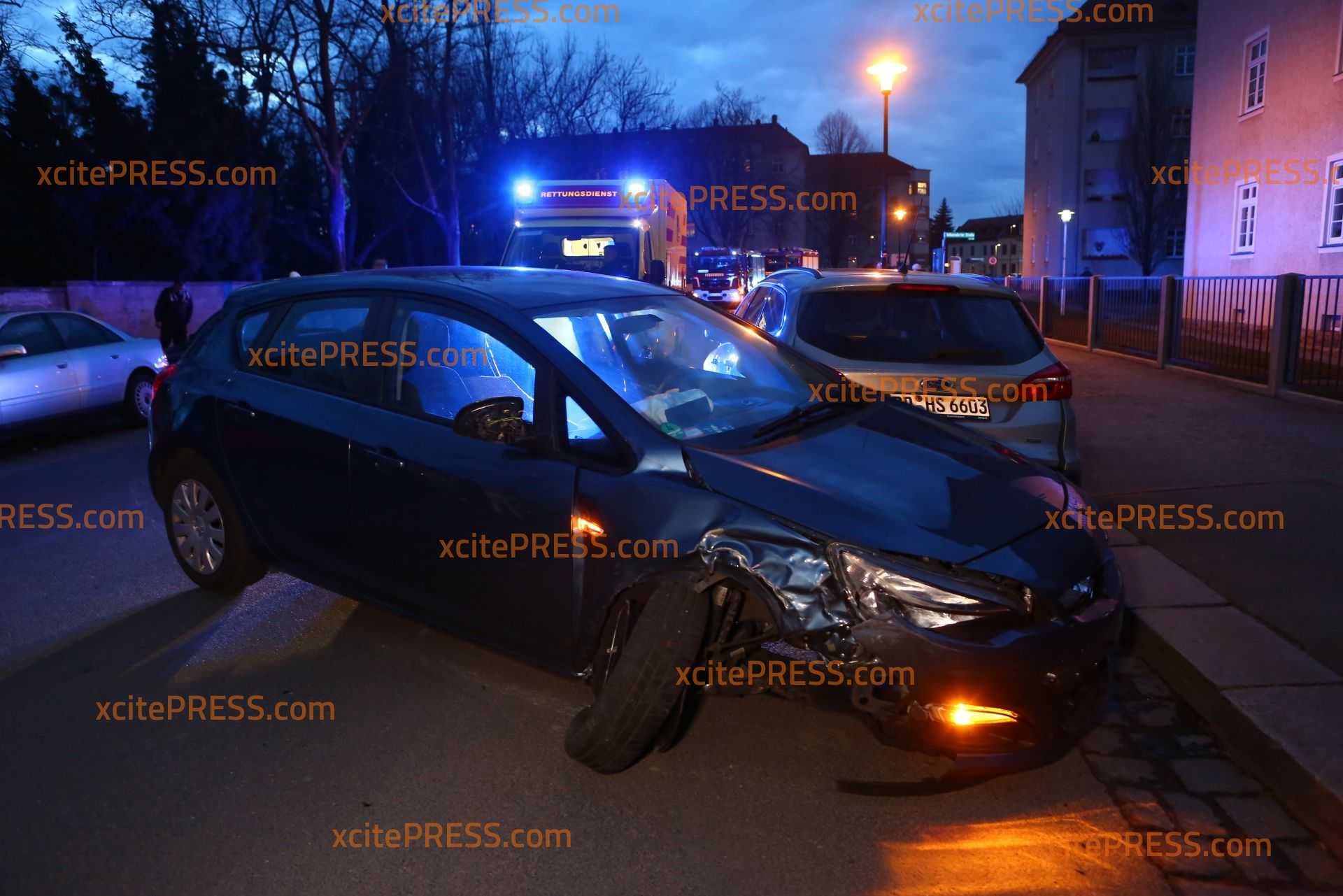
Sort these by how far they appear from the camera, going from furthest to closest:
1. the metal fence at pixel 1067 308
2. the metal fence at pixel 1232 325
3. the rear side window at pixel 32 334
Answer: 1. the metal fence at pixel 1067 308
2. the metal fence at pixel 1232 325
3. the rear side window at pixel 32 334

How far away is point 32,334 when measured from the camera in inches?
423

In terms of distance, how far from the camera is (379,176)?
40750mm

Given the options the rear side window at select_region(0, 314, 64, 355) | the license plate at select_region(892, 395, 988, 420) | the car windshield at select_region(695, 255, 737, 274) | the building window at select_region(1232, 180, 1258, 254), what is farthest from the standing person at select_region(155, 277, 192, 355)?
the car windshield at select_region(695, 255, 737, 274)

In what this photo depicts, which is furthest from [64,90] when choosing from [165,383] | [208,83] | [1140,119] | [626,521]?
[1140,119]

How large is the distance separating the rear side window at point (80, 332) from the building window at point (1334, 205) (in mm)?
19477

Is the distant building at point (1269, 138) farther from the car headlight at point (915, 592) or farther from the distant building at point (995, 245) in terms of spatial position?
the distant building at point (995, 245)

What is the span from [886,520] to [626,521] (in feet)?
2.82

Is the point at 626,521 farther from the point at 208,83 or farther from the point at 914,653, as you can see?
the point at 208,83

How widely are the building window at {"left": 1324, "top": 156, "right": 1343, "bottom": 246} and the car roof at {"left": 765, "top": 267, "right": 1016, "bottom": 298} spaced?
15.8 m

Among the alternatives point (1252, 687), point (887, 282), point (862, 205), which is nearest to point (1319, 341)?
point (887, 282)

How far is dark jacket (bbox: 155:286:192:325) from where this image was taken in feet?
47.2

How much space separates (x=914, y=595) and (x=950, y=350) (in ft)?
10.4

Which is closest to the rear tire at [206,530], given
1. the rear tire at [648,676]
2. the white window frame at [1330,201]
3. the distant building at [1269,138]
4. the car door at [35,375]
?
the rear tire at [648,676]

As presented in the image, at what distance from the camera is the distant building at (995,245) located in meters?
111
